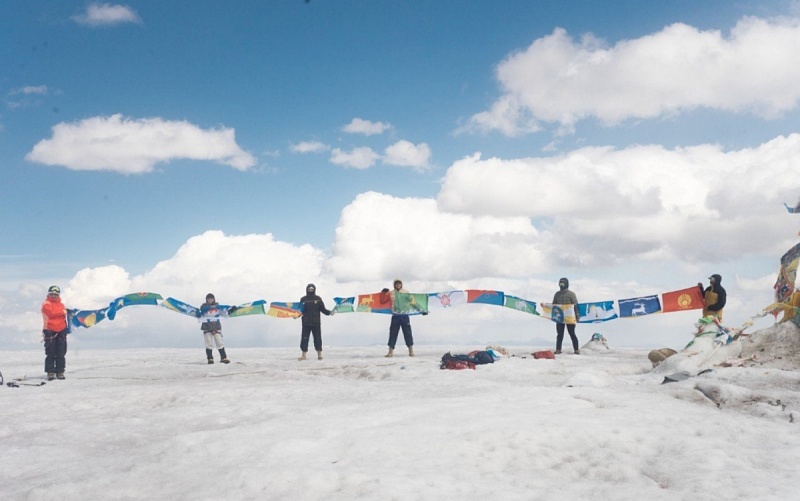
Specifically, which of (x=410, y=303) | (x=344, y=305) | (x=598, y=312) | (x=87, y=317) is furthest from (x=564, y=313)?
(x=87, y=317)

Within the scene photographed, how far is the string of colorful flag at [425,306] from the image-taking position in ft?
56.5

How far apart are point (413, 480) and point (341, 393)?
514cm

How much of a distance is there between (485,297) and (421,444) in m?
15.1

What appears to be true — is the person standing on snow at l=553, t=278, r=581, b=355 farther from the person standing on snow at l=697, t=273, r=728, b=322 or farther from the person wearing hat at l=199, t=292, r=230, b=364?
the person wearing hat at l=199, t=292, r=230, b=364

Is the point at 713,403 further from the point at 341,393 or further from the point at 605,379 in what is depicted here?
the point at 341,393

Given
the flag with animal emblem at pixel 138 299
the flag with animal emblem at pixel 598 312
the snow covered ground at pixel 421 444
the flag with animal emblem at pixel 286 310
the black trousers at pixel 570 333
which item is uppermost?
the flag with animal emblem at pixel 138 299

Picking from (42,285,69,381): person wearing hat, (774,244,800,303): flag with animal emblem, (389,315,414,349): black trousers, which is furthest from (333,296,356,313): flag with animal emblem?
(774,244,800,303): flag with animal emblem

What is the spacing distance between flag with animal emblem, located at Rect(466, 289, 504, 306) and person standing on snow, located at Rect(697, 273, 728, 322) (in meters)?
6.64

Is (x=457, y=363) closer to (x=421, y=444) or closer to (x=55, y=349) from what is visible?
(x=421, y=444)

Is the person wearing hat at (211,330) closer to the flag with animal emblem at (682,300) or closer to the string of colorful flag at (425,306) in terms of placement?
the string of colorful flag at (425,306)

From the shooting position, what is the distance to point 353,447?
5.31 m

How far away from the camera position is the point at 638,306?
1834 centimetres

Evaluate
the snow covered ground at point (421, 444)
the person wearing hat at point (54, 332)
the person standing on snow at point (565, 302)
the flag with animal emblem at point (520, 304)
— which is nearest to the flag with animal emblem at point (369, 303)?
the flag with animal emblem at point (520, 304)

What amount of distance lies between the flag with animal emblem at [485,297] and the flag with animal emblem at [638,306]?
3849 mm
